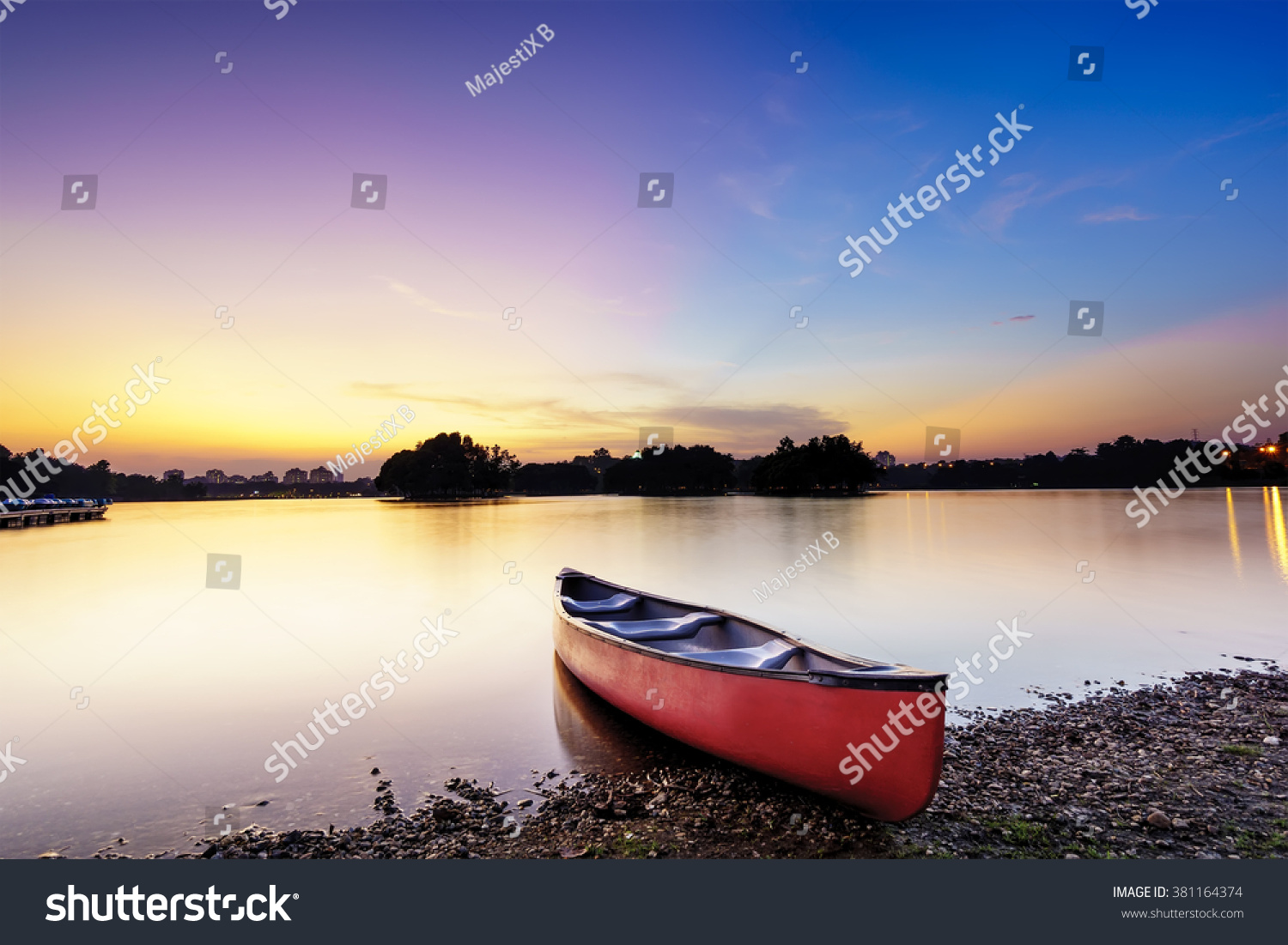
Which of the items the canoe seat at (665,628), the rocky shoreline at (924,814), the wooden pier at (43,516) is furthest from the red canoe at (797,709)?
the wooden pier at (43,516)

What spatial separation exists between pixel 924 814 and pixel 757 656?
6.84 feet

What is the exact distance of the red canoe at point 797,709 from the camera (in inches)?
187

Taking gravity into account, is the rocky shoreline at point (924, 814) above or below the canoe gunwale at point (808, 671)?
below

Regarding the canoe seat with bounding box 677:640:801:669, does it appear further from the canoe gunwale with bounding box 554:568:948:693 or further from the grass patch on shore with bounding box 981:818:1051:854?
the grass patch on shore with bounding box 981:818:1051:854

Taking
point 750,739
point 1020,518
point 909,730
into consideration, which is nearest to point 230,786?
point 750,739

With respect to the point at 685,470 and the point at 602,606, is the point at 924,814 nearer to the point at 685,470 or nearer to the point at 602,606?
the point at 602,606

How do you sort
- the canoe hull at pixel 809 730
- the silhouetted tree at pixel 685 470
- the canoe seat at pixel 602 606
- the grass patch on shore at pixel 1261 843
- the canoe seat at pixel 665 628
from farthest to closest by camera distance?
the silhouetted tree at pixel 685 470 < the canoe seat at pixel 602 606 < the canoe seat at pixel 665 628 < the canoe hull at pixel 809 730 < the grass patch on shore at pixel 1261 843

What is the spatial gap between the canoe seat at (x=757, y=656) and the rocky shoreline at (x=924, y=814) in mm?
1012

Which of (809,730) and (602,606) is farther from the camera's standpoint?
(602,606)

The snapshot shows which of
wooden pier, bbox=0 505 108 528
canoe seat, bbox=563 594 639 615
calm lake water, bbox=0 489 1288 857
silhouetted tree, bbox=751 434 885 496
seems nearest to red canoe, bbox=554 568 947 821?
calm lake water, bbox=0 489 1288 857

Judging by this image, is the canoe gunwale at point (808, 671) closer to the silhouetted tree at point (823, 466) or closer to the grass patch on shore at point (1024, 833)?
the grass patch on shore at point (1024, 833)

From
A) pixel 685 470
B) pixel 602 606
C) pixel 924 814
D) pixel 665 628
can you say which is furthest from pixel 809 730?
pixel 685 470

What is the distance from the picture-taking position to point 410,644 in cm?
1329

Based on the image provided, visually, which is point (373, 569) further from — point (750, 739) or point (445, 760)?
point (750, 739)
